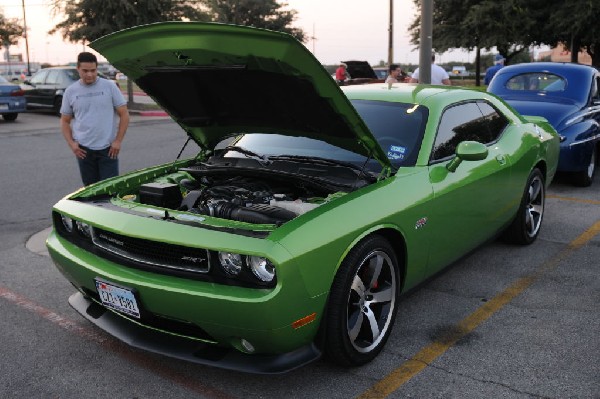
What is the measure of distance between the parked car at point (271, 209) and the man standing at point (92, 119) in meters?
1.38

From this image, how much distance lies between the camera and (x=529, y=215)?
533cm

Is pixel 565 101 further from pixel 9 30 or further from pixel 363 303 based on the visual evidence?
pixel 9 30

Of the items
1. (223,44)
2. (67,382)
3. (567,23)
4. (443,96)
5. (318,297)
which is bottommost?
(67,382)

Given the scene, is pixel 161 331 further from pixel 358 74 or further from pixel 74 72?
pixel 74 72

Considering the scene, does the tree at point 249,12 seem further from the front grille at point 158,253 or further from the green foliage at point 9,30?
the front grille at point 158,253

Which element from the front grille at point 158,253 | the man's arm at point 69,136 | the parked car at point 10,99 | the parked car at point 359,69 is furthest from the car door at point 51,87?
the front grille at point 158,253

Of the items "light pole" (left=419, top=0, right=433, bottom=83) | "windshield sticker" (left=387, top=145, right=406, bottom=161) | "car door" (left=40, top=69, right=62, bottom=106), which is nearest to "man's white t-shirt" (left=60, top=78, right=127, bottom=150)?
"windshield sticker" (left=387, top=145, right=406, bottom=161)

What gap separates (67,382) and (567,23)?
83.0ft

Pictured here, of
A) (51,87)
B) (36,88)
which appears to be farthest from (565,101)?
(36,88)

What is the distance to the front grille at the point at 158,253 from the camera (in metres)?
2.89

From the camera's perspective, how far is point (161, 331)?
3008 millimetres

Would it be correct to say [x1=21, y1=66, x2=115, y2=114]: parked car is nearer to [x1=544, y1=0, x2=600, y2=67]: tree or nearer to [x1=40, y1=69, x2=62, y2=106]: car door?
[x1=40, y1=69, x2=62, y2=106]: car door

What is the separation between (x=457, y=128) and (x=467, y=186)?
0.49 meters

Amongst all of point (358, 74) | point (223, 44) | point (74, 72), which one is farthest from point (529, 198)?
point (74, 72)
